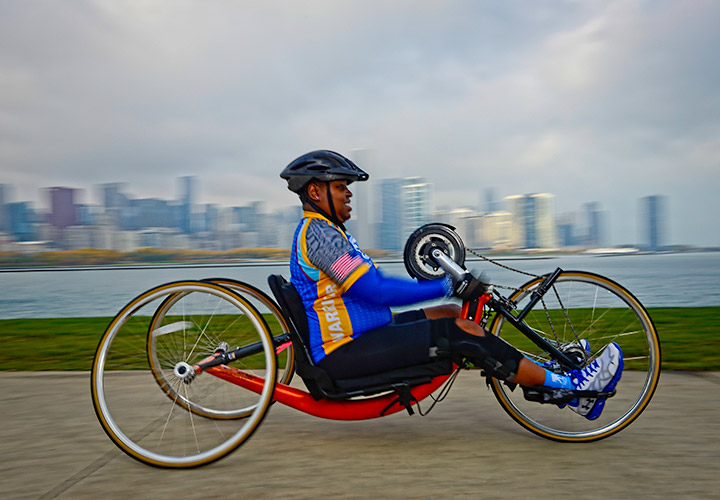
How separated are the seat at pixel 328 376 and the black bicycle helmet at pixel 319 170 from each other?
21.7 inches

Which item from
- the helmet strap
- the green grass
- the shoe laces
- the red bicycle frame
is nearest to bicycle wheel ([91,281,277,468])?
the red bicycle frame

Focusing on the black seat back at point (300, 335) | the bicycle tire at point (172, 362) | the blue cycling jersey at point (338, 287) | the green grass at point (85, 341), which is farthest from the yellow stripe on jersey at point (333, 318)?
the green grass at point (85, 341)

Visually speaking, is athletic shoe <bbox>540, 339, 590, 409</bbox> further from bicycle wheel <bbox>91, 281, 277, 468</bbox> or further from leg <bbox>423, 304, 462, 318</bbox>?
bicycle wheel <bbox>91, 281, 277, 468</bbox>

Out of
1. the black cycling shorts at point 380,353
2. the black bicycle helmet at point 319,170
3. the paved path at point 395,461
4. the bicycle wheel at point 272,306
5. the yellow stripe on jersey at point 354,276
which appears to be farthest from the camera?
the bicycle wheel at point 272,306

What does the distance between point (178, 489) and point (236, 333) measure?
1.04 metres

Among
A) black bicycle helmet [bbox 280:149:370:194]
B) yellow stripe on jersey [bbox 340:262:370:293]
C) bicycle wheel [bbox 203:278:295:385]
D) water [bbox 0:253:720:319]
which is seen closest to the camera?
yellow stripe on jersey [bbox 340:262:370:293]

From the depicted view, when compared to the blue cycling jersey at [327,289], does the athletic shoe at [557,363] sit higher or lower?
lower

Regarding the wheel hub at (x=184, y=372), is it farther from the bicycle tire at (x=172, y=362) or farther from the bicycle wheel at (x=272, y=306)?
the bicycle wheel at (x=272, y=306)

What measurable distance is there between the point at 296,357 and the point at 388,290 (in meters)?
0.62

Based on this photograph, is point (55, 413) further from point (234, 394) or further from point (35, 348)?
point (35, 348)

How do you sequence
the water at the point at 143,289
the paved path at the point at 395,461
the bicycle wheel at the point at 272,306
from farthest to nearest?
the water at the point at 143,289, the bicycle wheel at the point at 272,306, the paved path at the point at 395,461

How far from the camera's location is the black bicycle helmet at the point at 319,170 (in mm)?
3131

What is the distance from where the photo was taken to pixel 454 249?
3.33 meters

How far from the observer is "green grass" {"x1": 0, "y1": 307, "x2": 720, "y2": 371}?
5.83 meters
